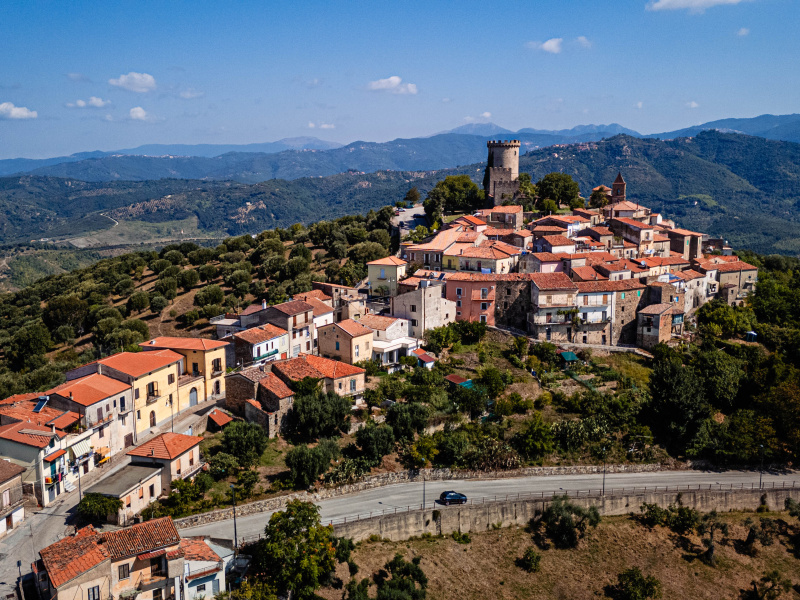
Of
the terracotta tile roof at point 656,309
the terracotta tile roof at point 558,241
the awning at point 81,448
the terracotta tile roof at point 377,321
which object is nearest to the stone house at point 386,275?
→ the terracotta tile roof at point 377,321

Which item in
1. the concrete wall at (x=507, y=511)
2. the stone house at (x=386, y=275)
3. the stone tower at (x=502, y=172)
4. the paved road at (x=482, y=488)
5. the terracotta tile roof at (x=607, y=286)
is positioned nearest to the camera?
the paved road at (x=482, y=488)

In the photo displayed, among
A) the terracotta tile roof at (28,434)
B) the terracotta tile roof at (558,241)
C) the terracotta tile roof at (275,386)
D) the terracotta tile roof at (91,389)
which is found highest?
the terracotta tile roof at (558,241)

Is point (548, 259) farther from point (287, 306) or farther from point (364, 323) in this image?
point (287, 306)

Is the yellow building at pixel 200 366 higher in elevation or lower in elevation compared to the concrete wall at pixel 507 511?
higher

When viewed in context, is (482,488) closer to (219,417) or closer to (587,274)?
(219,417)

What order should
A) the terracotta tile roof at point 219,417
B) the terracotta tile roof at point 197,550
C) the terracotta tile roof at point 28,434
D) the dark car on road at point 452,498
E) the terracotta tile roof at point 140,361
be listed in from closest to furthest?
the terracotta tile roof at point 197,550 → the terracotta tile roof at point 28,434 → the dark car on road at point 452,498 → the terracotta tile roof at point 140,361 → the terracotta tile roof at point 219,417

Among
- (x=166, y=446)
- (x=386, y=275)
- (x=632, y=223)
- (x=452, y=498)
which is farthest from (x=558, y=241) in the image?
(x=166, y=446)

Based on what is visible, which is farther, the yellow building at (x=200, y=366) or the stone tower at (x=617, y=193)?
the stone tower at (x=617, y=193)

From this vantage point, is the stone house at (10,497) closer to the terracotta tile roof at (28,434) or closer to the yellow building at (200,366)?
the terracotta tile roof at (28,434)
